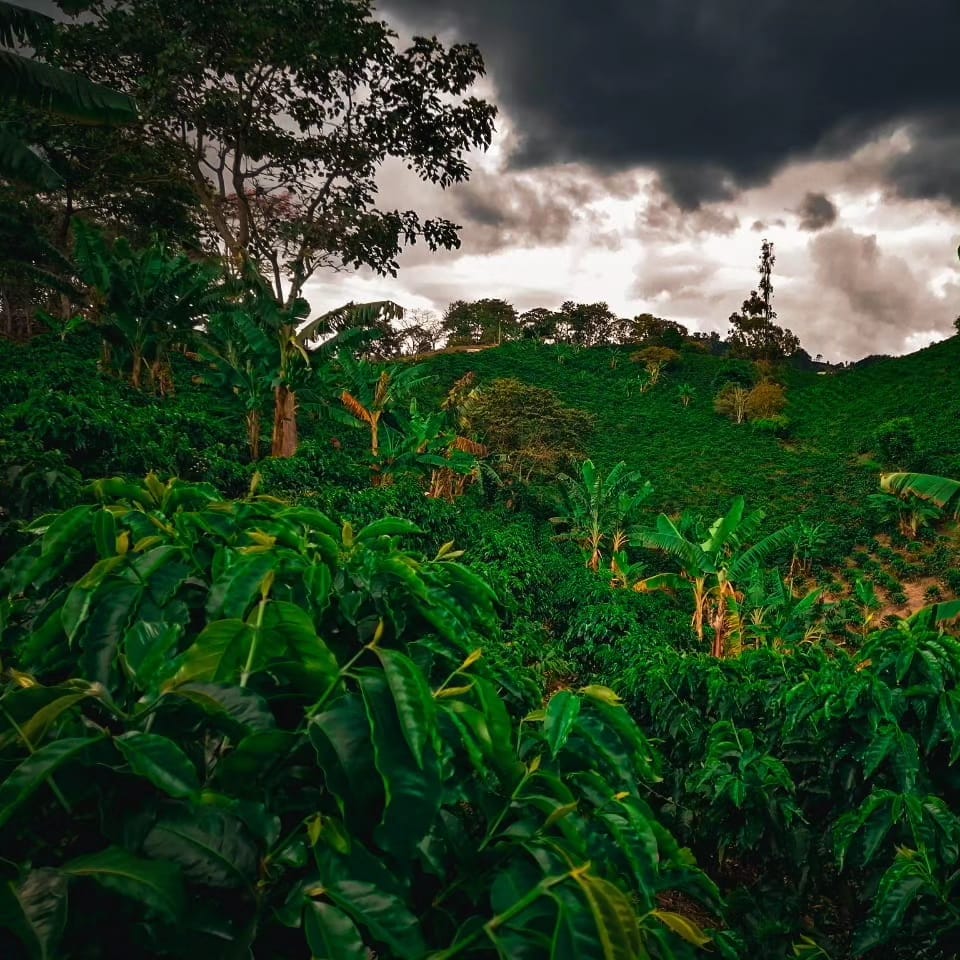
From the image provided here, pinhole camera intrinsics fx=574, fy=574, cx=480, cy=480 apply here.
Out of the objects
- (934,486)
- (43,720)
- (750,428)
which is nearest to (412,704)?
(43,720)

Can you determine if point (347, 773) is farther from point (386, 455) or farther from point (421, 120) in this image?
point (421, 120)

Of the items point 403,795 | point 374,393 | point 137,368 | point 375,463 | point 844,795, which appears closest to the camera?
point 403,795

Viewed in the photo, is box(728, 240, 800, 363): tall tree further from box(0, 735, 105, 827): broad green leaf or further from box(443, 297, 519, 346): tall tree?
box(0, 735, 105, 827): broad green leaf

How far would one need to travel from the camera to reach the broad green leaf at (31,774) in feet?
2.06

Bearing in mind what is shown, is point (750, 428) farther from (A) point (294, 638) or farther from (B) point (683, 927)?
(A) point (294, 638)

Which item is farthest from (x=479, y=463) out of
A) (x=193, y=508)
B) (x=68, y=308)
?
(x=68, y=308)

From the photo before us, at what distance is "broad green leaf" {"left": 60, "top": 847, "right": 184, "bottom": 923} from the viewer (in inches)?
25.1

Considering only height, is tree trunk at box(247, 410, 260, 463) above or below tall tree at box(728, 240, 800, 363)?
below

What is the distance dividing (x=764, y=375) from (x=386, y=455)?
30.6 m

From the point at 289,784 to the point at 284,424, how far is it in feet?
34.7

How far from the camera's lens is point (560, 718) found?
3.45ft

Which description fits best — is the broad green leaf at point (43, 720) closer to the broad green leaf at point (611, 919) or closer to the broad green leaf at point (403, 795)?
the broad green leaf at point (403, 795)

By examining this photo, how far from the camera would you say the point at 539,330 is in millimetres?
48469

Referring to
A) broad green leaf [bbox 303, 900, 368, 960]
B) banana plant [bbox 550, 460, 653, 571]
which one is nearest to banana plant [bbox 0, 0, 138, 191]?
broad green leaf [bbox 303, 900, 368, 960]
